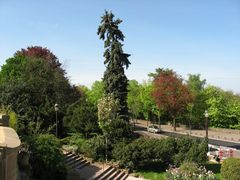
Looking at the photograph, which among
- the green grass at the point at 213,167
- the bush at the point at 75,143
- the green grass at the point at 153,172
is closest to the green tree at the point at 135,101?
the bush at the point at 75,143

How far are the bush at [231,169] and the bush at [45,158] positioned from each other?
361 inches

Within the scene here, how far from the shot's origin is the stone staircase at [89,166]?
21413 mm

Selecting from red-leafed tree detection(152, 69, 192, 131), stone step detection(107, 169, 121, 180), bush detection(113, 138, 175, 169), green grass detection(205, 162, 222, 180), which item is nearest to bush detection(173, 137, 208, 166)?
bush detection(113, 138, 175, 169)

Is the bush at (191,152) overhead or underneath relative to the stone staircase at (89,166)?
overhead

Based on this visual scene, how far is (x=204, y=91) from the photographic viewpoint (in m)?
62.1

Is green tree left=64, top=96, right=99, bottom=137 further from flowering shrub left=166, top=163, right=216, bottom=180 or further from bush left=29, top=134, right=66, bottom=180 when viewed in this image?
flowering shrub left=166, top=163, right=216, bottom=180

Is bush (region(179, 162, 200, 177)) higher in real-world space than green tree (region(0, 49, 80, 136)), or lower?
lower

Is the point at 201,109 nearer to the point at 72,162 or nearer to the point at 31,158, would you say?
the point at 72,162

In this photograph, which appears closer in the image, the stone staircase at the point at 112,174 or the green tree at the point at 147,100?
the stone staircase at the point at 112,174

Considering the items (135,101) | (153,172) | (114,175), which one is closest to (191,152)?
(153,172)

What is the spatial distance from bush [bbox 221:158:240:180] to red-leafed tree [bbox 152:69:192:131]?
1247 inches

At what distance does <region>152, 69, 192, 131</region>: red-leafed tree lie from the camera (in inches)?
2042

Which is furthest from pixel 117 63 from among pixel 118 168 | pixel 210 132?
pixel 210 132

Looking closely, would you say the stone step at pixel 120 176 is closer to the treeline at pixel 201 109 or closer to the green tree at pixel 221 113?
the treeline at pixel 201 109
